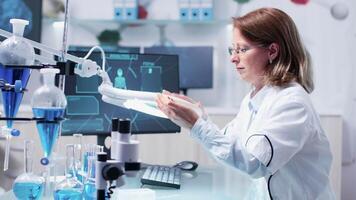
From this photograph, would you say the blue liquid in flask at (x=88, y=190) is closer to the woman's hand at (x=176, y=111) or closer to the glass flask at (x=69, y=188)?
the glass flask at (x=69, y=188)

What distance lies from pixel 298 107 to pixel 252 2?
1.94 meters

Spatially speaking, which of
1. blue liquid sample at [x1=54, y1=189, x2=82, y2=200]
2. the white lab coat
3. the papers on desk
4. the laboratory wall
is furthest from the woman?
the laboratory wall

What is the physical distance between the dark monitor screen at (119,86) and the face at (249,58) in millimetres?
490

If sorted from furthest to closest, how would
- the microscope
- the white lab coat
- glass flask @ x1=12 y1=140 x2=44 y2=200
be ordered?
the white lab coat, glass flask @ x1=12 y1=140 x2=44 y2=200, the microscope

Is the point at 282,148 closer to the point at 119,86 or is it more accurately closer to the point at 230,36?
the point at 119,86

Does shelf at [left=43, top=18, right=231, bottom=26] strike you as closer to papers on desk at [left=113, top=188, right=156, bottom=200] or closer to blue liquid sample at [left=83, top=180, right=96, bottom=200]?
papers on desk at [left=113, top=188, right=156, bottom=200]

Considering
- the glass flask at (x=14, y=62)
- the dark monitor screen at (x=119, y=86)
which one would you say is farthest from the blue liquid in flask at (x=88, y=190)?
the dark monitor screen at (x=119, y=86)

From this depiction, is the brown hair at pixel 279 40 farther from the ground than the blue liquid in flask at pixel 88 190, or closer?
farther from the ground

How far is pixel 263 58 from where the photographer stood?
163 centimetres

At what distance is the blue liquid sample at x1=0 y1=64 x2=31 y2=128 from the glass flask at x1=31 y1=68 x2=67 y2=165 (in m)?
0.08

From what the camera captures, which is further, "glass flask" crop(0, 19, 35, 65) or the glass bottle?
the glass bottle

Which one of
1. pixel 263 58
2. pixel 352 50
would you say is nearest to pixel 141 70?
pixel 263 58

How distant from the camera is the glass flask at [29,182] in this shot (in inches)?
49.1

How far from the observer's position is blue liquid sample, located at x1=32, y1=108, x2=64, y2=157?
1045 mm
